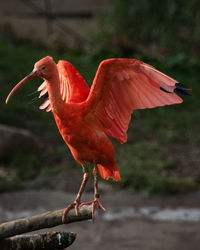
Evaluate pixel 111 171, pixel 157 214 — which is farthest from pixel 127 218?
pixel 111 171

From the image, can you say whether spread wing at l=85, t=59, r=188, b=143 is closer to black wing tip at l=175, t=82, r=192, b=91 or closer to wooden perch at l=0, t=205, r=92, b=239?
black wing tip at l=175, t=82, r=192, b=91

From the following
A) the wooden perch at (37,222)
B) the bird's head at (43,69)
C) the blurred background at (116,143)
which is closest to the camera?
the bird's head at (43,69)

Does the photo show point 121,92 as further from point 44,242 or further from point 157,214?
point 157,214

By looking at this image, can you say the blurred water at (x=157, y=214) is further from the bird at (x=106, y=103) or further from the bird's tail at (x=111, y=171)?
the bird at (x=106, y=103)

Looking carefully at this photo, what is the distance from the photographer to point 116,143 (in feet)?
25.8

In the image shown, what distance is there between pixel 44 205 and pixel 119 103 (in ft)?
13.8

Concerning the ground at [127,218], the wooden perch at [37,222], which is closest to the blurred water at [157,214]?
the ground at [127,218]

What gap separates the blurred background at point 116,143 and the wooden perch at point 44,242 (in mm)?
3312

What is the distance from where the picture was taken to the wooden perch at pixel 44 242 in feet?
6.24

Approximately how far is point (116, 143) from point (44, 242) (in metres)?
5.99

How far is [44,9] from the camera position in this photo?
42.3ft

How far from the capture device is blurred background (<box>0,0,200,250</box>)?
18.5ft

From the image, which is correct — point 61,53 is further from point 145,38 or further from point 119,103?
point 119,103

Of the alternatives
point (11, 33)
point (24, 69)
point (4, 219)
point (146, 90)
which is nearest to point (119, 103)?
point (146, 90)
